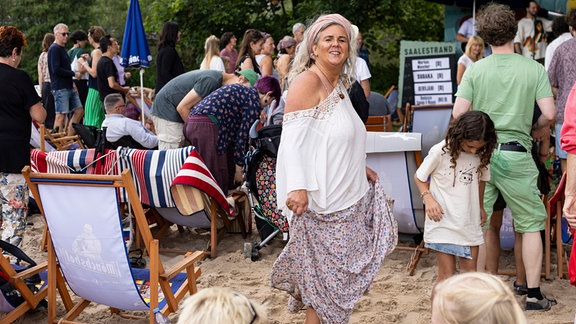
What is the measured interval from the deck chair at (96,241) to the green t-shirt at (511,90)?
1907 millimetres

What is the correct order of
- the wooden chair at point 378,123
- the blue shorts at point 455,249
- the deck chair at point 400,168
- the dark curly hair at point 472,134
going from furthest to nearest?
the wooden chair at point 378,123
the deck chair at point 400,168
the blue shorts at point 455,249
the dark curly hair at point 472,134

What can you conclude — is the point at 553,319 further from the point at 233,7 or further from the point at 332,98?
the point at 233,7

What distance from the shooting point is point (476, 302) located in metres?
1.90

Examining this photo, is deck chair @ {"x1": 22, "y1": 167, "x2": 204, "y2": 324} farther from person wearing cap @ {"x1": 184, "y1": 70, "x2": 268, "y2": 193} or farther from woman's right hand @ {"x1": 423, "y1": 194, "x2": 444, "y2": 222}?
person wearing cap @ {"x1": 184, "y1": 70, "x2": 268, "y2": 193}

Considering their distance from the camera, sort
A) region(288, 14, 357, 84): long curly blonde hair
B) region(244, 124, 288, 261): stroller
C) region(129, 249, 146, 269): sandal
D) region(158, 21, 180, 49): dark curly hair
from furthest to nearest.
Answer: region(158, 21, 180, 49): dark curly hair → region(129, 249, 146, 269): sandal → region(244, 124, 288, 261): stroller → region(288, 14, 357, 84): long curly blonde hair

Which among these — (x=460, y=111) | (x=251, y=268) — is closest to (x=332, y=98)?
(x=460, y=111)

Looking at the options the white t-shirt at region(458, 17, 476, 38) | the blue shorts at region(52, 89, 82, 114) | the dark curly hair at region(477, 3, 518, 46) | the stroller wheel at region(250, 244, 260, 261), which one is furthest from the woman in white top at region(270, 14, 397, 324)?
the white t-shirt at region(458, 17, 476, 38)

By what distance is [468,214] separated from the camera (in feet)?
13.9

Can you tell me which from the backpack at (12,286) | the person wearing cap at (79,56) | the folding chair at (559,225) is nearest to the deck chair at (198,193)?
the backpack at (12,286)

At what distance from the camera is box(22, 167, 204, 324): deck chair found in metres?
3.73

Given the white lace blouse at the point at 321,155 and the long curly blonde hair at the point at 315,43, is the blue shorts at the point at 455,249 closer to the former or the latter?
the white lace blouse at the point at 321,155

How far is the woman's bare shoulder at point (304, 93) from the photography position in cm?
340

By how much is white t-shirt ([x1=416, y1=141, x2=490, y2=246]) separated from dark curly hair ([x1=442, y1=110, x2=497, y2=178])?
0.05 m

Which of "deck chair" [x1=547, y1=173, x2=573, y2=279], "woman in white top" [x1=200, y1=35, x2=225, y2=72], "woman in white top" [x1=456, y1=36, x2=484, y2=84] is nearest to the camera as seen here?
"deck chair" [x1=547, y1=173, x2=573, y2=279]
